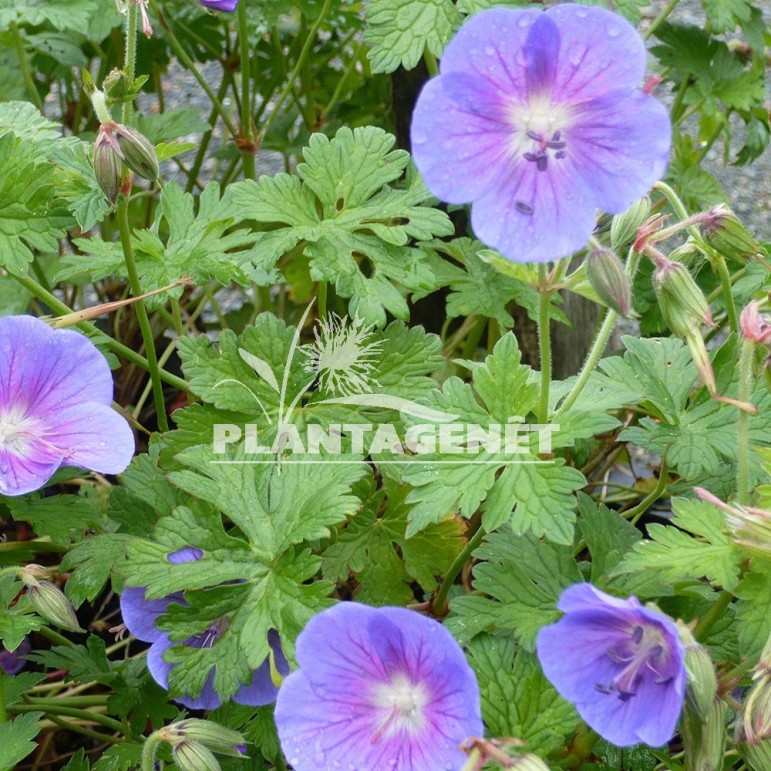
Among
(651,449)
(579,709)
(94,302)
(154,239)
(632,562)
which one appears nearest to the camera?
(579,709)

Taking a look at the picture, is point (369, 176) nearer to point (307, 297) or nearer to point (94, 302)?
point (307, 297)

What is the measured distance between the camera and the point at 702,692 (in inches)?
34.9

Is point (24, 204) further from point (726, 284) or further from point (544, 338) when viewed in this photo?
point (726, 284)

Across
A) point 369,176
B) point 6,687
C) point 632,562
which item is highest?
point 369,176

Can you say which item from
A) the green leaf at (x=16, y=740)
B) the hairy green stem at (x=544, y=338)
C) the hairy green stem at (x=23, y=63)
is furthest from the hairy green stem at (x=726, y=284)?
the hairy green stem at (x=23, y=63)

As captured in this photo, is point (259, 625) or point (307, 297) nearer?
point (259, 625)

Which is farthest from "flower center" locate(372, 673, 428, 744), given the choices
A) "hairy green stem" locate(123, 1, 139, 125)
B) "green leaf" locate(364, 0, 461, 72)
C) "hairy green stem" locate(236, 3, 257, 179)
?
"hairy green stem" locate(236, 3, 257, 179)

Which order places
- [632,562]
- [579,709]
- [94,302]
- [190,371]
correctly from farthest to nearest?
[94,302], [190,371], [632,562], [579,709]

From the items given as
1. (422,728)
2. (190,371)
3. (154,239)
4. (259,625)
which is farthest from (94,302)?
(422,728)

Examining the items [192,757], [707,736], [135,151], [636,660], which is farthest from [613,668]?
[135,151]

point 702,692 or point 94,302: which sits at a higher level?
point 702,692

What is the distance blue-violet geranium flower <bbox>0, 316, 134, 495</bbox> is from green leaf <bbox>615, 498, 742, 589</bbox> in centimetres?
57

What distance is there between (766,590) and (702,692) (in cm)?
14

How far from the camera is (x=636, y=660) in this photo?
88 centimetres
